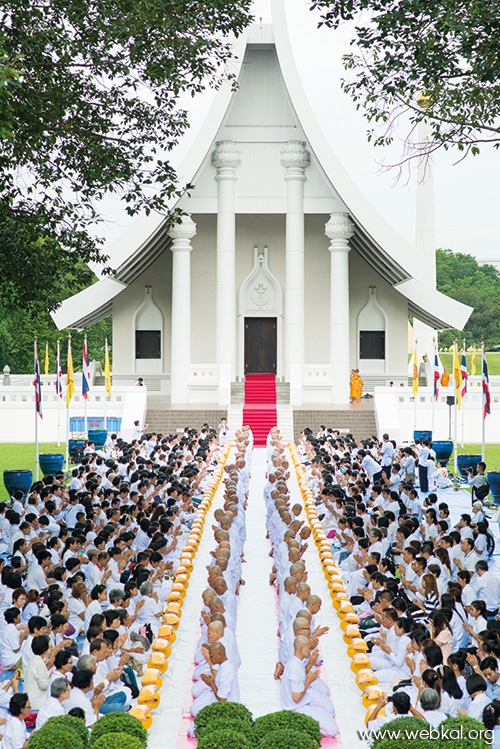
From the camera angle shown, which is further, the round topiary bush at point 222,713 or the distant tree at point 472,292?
the distant tree at point 472,292

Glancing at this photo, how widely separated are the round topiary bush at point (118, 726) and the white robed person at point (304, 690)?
4.69 ft

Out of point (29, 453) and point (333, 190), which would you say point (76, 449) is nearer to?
point (29, 453)

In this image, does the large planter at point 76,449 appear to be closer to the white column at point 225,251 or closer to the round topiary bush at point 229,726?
the white column at point 225,251

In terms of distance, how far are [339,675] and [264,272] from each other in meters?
21.4

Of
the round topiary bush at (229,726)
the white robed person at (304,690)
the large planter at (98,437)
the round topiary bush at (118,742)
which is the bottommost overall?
the white robed person at (304,690)

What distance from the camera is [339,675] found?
7.31 metres

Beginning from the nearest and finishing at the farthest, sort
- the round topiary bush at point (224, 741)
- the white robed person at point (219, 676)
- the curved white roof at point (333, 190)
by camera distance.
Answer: the round topiary bush at point (224, 741) → the white robed person at point (219, 676) → the curved white roof at point (333, 190)

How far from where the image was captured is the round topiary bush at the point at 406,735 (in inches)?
181

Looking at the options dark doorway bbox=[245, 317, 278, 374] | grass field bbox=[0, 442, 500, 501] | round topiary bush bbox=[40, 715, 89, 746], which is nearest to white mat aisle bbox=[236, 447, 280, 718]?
round topiary bush bbox=[40, 715, 89, 746]

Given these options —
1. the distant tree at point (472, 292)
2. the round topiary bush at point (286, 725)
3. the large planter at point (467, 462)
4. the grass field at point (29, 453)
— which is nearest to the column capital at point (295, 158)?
the grass field at point (29, 453)

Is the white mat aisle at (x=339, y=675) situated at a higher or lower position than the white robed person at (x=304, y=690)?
lower

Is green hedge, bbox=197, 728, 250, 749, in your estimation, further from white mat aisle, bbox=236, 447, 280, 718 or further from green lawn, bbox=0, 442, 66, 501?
green lawn, bbox=0, 442, 66, 501

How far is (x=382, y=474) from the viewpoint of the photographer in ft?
47.3

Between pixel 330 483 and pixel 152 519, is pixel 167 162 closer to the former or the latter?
pixel 152 519
